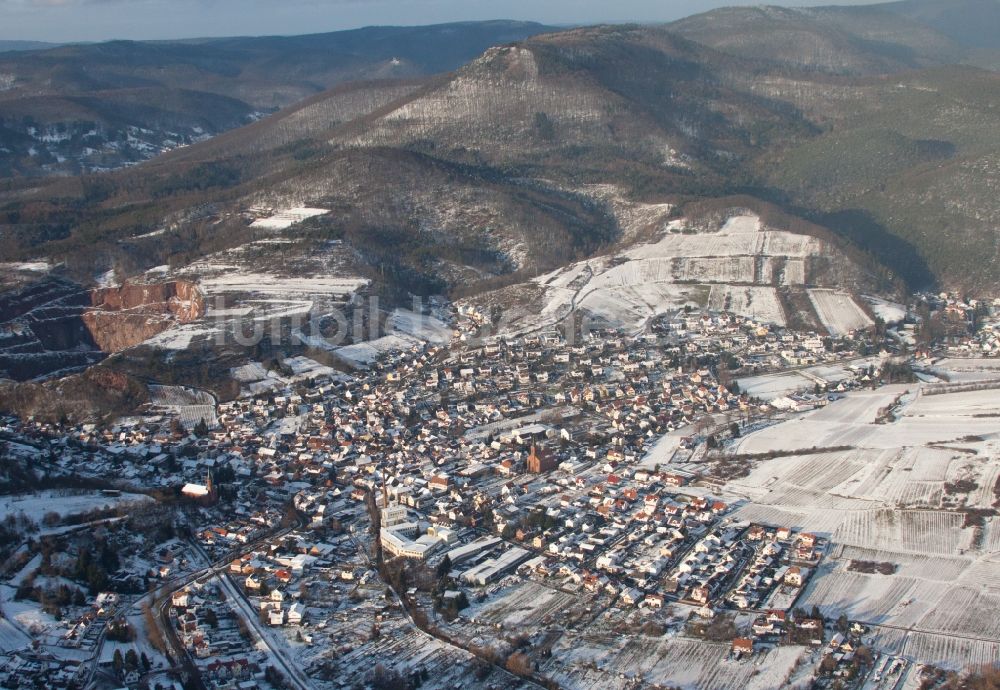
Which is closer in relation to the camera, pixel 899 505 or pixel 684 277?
pixel 899 505

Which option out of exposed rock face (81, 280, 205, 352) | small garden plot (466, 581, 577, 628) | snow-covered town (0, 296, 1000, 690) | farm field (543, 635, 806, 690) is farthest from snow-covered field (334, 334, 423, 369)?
farm field (543, 635, 806, 690)

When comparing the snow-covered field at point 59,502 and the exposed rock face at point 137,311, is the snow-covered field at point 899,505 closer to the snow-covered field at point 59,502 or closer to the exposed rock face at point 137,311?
the snow-covered field at point 59,502

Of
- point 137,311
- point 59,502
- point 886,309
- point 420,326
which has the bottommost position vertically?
point 420,326

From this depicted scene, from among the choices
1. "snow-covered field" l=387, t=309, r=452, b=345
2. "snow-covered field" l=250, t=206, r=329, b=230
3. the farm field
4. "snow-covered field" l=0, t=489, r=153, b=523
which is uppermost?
"snow-covered field" l=250, t=206, r=329, b=230

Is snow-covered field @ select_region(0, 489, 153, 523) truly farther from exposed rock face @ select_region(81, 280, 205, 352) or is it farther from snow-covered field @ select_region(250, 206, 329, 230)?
snow-covered field @ select_region(250, 206, 329, 230)

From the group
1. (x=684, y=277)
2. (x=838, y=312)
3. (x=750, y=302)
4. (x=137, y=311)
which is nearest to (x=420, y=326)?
(x=137, y=311)

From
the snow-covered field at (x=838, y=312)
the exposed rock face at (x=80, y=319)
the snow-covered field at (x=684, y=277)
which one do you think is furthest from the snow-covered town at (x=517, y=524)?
the exposed rock face at (x=80, y=319)

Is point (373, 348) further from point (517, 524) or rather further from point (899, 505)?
point (899, 505)
